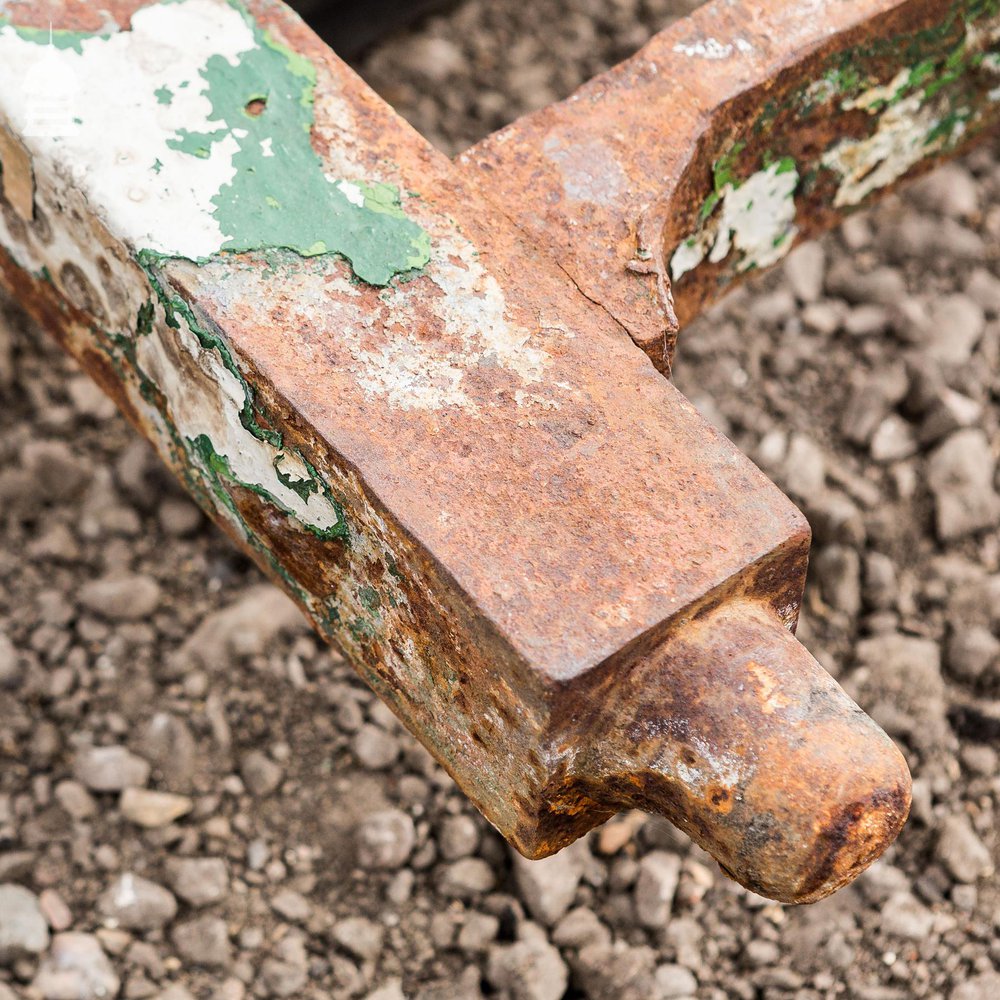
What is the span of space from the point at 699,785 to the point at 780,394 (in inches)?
64.4

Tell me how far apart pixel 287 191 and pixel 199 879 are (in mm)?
1159

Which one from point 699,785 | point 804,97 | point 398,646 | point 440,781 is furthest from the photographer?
point 440,781

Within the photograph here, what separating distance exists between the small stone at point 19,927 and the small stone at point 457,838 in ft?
2.12

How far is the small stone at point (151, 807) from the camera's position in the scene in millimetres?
2273

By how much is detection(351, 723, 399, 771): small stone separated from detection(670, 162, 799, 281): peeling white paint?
0.97m

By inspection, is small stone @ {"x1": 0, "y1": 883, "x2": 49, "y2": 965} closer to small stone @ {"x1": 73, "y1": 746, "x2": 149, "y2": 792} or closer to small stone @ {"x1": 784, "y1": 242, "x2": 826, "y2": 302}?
small stone @ {"x1": 73, "y1": 746, "x2": 149, "y2": 792}

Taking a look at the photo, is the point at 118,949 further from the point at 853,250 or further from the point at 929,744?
the point at 853,250

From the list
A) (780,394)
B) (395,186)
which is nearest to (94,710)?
(395,186)

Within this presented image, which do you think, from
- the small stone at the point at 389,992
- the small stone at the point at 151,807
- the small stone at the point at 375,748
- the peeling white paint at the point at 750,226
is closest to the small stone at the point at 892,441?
the peeling white paint at the point at 750,226

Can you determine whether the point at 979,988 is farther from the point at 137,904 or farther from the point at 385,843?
the point at 137,904

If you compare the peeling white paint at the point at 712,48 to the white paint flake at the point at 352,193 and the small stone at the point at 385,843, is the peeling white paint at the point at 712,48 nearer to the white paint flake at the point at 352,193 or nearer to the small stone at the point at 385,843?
the white paint flake at the point at 352,193

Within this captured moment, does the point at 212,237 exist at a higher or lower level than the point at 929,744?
higher

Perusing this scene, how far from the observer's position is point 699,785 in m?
1.42

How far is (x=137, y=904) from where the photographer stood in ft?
7.16
